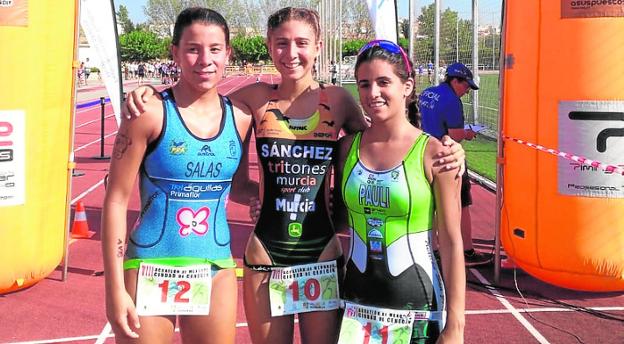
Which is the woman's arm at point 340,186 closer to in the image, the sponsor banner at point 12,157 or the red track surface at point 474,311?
the red track surface at point 474,311

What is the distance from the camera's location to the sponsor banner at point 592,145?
17.1 ft

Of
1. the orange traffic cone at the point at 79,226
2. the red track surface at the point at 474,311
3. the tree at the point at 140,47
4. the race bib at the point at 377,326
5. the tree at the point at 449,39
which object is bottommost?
the red track surface at the point at 474,311

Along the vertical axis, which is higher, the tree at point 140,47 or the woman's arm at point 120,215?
the tree at point 140,47

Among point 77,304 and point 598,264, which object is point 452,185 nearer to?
point 598,264

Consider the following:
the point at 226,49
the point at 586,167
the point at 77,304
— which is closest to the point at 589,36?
the point at 586,167

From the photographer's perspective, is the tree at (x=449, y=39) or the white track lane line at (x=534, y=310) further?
the tree at (x=449, y=39)

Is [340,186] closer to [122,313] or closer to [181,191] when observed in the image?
[181,191]

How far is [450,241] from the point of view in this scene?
2.53 meters

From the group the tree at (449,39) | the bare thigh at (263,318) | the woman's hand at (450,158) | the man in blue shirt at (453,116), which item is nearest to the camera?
the woman's hand at (450,158)

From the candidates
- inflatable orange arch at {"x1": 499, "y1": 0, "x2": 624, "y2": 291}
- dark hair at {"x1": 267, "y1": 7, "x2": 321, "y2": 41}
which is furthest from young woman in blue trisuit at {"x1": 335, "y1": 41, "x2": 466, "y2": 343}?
inflatable orange arch at {"x1": 499, "y1": 0, "x2": 624, "y2": 291}

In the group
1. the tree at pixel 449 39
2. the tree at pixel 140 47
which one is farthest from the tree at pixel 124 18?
the tree at pixel 449 39

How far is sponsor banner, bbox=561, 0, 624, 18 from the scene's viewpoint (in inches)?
205

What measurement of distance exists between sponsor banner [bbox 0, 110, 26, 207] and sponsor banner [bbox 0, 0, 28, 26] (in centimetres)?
73

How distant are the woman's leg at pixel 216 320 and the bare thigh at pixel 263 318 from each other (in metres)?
0.10
